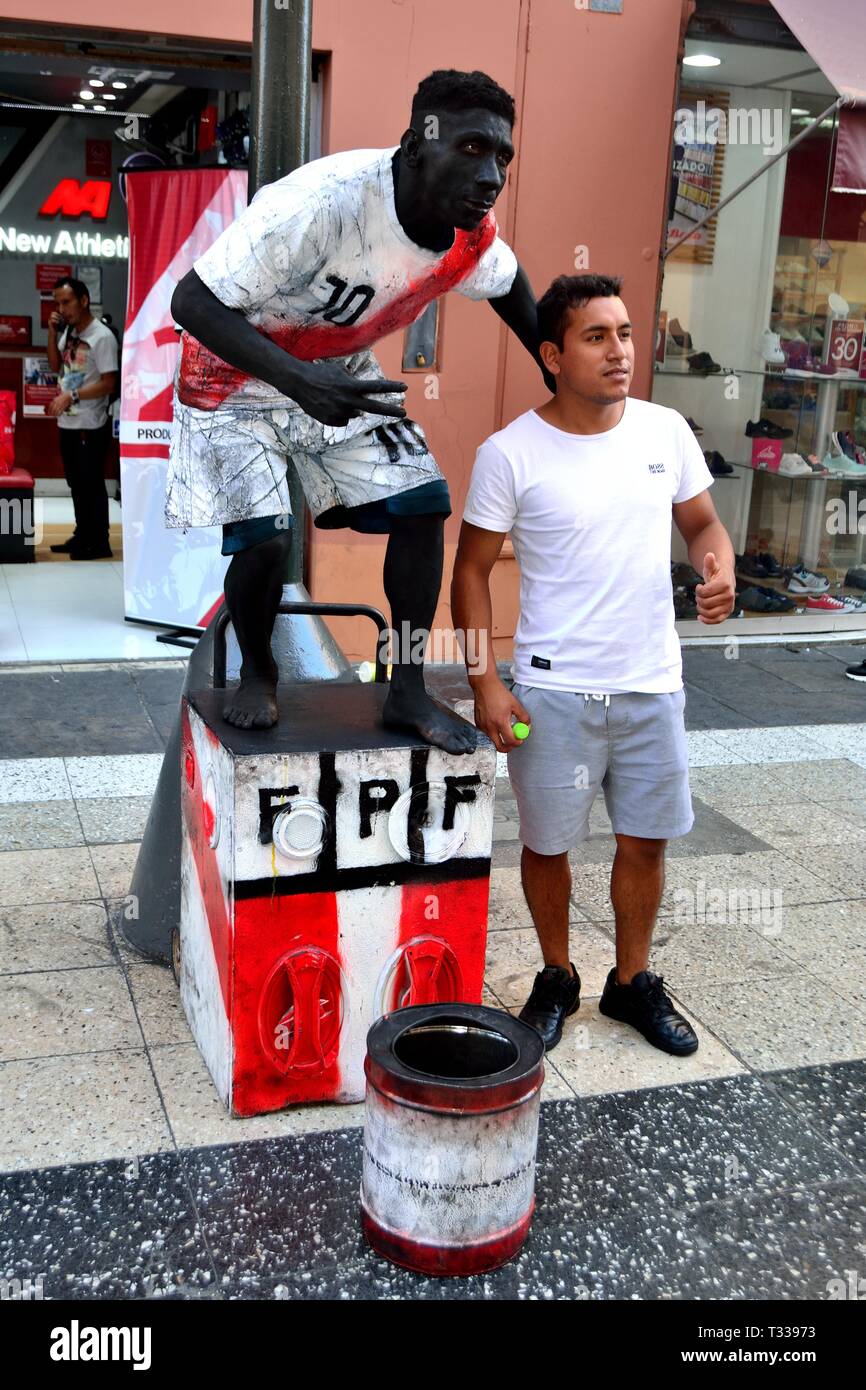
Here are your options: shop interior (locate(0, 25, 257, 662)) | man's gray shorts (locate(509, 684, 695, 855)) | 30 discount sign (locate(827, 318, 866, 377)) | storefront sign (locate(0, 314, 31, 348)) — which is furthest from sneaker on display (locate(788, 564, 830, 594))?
storefront sign (locate(0, 314, 31, 348))

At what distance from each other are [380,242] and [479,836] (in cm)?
140

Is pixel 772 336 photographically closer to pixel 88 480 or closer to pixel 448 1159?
pixel 88 480

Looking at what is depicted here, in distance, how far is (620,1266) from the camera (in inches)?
111

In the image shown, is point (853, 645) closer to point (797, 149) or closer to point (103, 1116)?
point (797, 149)

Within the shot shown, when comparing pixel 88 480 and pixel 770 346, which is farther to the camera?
pixel 88 480

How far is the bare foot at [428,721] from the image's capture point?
326cm

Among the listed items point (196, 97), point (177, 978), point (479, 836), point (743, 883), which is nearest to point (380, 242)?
point (479, 836)

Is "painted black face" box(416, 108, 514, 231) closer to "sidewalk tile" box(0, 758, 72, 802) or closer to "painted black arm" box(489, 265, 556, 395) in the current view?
"painted black arm" box(489, 265, 556, 395)

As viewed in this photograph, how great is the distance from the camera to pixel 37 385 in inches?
547

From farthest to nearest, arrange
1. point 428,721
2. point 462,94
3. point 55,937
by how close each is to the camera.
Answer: point 55,937 → point 428,721 → point 462,94

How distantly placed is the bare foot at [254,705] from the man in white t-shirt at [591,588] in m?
0.52

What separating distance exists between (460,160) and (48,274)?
12278mm

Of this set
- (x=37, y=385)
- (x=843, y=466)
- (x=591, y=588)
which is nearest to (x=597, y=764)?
(x=591, y=588)
